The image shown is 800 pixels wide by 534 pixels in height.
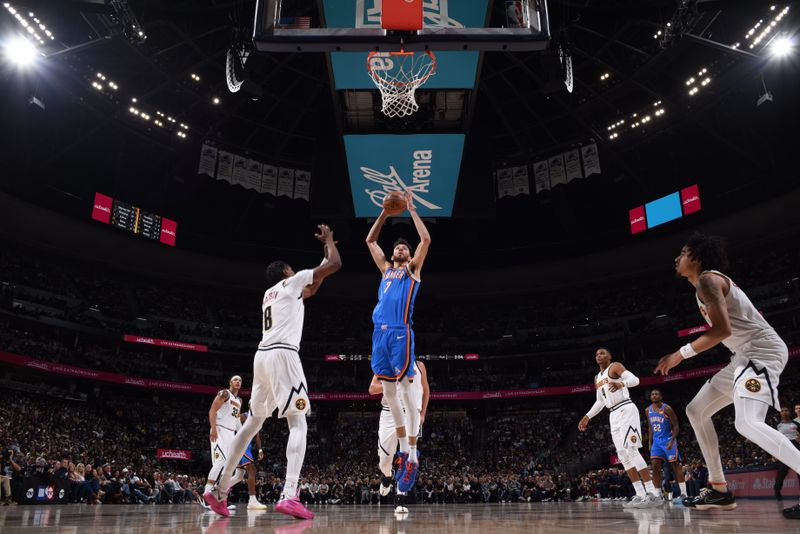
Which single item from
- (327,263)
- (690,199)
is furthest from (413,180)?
(690,199)

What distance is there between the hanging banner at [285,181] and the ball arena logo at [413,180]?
9.02 metres

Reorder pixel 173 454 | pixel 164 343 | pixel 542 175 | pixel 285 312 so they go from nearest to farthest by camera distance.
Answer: pixel 285 312, pixel 542 175, pixel 173 454, pixel 164 343

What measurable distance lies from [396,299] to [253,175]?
22.6m

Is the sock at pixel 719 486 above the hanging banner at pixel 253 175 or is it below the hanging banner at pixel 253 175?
→ below

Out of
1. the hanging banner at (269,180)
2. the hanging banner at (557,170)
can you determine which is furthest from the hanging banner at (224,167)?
the hanging banner at (557,170)

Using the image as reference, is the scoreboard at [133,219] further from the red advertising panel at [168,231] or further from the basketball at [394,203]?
the basketball at [394,203]

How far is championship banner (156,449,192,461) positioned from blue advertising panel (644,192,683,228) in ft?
86.4

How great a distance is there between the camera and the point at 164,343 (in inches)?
1246

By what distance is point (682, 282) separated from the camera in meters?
34.2

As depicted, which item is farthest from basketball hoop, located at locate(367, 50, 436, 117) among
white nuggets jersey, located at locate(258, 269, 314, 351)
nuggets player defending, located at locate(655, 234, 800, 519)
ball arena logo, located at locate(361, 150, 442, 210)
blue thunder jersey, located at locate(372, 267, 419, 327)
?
nuggets player defending, located at locate(655, 234, 800, 519)

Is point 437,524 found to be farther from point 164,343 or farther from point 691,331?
point 164,343

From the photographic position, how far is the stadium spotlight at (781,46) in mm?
19031

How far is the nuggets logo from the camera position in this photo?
4.70 meters

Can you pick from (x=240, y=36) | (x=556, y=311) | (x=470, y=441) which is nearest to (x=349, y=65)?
(x=240, y=36)
